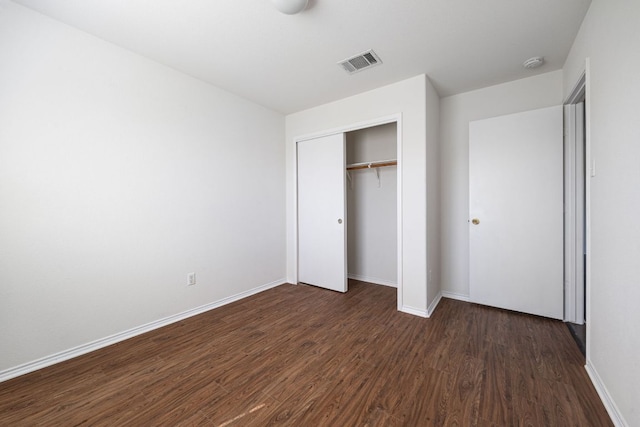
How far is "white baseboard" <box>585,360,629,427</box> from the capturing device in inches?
50.4

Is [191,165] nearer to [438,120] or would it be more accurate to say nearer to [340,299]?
[340,299]

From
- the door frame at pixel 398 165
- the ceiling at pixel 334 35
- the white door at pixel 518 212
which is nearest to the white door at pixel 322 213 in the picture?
the door frame at pixel 398 165

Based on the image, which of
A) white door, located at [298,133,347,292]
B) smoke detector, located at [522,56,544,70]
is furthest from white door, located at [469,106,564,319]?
white door, located at [298,133,347,292]

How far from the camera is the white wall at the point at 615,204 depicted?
119 cm

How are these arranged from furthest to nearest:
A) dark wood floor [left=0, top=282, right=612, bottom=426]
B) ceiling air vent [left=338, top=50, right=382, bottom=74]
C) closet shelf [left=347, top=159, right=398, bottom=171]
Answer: closet shelf [left=347, top=159, right=398, bottom=171] < ceiling air vent [left=338, top=50, right=382, bottom=74] < dark wood floor [left=0, top=282, right=612, bottom=426]

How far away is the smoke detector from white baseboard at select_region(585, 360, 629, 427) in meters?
2.55

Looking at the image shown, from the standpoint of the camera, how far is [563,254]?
97.7 inches

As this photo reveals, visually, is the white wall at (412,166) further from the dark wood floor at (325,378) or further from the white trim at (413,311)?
the dark wood floor at (325,378)

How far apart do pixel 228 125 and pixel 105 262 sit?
1.90m

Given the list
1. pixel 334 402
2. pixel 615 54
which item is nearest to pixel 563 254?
pixel 615 54

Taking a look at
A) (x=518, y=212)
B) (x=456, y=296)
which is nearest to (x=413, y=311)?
(x=456, y=296)

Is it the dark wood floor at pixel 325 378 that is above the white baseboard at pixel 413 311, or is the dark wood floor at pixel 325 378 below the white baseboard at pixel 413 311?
below

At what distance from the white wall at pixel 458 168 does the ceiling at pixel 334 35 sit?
229 millimetres

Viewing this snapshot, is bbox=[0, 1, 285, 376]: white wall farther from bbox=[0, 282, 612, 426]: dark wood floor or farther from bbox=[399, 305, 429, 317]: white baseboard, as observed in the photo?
bbox=[399, 305, 429, 317]: white baseboard
